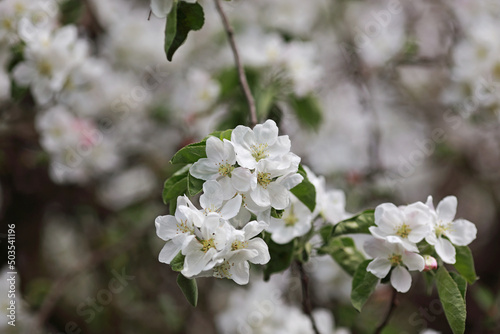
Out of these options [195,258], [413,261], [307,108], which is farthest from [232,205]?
[307,108]

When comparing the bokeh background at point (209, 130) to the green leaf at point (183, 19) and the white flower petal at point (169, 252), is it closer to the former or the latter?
the green leaf at point (183, 19)

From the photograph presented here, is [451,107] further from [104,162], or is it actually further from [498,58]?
[104,162]

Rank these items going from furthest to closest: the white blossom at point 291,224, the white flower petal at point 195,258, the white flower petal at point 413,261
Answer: the white blossom at point 291,224 < the white flower petal at point 413,261 < the white flower petal at point 195,258

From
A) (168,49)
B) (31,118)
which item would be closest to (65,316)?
(31,118)

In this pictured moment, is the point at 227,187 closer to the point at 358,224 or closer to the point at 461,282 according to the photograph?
the point at 358,224

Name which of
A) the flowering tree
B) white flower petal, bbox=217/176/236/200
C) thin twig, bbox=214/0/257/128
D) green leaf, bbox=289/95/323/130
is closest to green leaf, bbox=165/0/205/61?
the flowering tree

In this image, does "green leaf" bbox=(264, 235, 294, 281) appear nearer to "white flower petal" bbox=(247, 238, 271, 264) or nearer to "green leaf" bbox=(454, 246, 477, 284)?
"white flower petal" bbox=(247, 238, 271, 264)

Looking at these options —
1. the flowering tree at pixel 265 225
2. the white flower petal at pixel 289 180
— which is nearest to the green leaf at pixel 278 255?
the flowering tree at pixel 265 225
